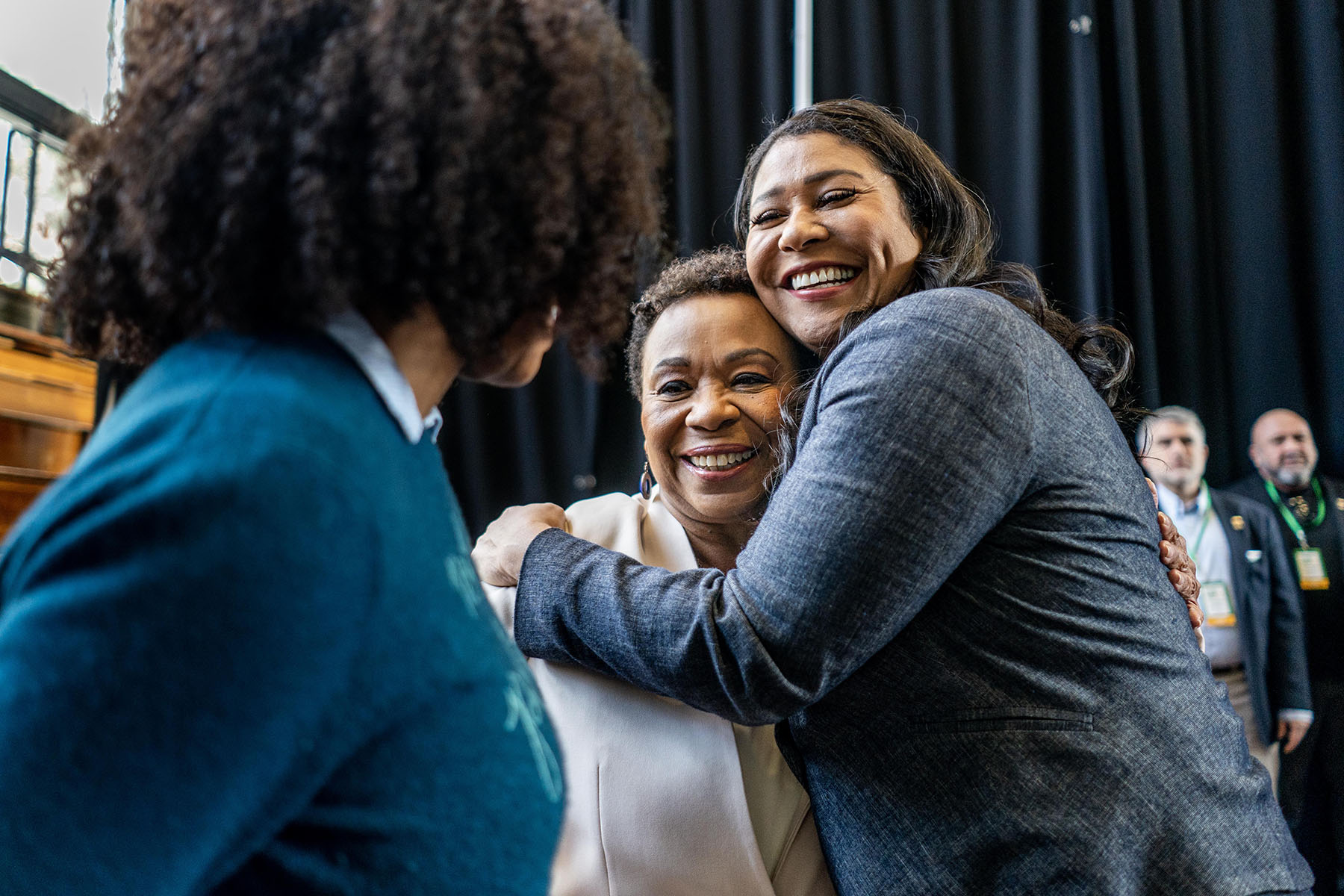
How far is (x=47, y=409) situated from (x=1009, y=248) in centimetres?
318

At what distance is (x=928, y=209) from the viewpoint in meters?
1.57

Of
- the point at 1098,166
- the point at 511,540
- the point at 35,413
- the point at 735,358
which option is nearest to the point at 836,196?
the point at 735,358

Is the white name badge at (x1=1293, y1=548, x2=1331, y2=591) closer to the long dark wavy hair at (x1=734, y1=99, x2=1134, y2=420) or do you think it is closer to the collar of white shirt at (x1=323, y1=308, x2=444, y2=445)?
the long dark wavy hair at (x1=734, y1=99, x2=1134, y2=420)

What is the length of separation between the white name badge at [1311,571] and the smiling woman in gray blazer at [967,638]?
3.44 meters

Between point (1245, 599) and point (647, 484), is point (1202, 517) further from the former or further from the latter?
point (647, 484)

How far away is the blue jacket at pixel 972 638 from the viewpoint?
96 centimetres

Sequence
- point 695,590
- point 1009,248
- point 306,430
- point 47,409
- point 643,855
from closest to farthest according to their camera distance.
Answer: point 306,430
point 695,590
point 643,855
point 47,409
point 1009,248

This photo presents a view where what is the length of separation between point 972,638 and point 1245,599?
325cm

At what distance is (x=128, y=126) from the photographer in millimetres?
618

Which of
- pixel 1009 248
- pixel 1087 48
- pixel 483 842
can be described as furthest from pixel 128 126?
pixel 1087 48

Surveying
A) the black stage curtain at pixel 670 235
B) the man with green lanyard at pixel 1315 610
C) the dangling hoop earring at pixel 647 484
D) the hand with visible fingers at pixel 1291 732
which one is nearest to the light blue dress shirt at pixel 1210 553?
the hand with visible fingers at pixel 1291 732

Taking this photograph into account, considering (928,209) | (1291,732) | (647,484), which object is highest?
(928,209)

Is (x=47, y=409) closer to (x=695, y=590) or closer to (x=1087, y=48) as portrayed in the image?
(x=695, y=590)

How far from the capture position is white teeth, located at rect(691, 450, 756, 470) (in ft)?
5.24
